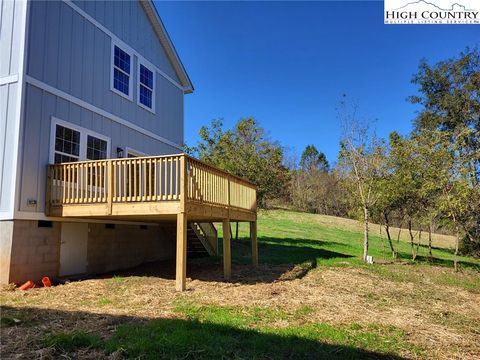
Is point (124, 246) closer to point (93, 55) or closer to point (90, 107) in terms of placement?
point (90, 107)

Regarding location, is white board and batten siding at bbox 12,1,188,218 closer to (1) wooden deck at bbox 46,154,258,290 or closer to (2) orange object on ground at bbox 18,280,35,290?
(1) wooden deck at bbox 46,154,258,290

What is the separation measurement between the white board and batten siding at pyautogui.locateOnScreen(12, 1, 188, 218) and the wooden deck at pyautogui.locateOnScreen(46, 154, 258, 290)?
54cm

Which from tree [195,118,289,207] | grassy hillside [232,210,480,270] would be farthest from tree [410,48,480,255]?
tree [195,118,289,207]

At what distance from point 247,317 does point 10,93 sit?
7.12 metres

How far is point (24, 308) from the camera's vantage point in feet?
21.2

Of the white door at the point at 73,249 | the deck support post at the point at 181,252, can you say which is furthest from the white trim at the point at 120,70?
the deck support post at the point at 181,252

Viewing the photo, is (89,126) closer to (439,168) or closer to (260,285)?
(260,285)

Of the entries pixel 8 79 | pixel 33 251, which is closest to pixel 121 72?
pixel 8 79

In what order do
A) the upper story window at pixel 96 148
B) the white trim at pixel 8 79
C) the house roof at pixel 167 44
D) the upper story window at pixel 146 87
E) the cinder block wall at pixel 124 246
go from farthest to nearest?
the house roof at pixel 167 44 < the upper story window at pixel 146 87 < the cinder block wall at pixel 124 246 < the upper story window at pixel 96 148 < the white trim at pixel 8 79

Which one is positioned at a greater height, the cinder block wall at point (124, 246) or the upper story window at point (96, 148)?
the upper story window at point (96, 148)

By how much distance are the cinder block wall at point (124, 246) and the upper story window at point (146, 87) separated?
418 cm

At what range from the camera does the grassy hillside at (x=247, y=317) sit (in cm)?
478

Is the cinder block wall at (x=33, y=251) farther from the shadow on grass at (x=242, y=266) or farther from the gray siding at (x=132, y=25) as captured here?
the gray siding at (x=132, y=25)

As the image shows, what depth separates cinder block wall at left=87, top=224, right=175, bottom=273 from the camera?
1084 cm
